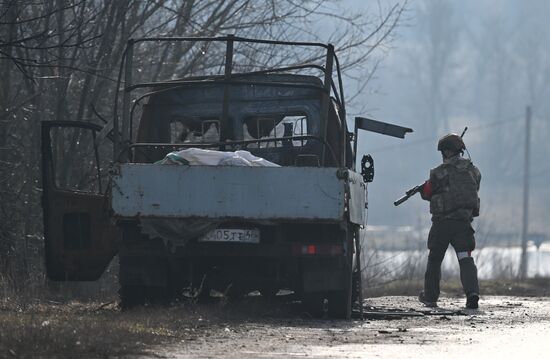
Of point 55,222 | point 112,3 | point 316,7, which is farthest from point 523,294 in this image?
point 55,222

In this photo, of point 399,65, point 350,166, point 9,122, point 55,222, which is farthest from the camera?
point 399,65

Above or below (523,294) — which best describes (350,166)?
above

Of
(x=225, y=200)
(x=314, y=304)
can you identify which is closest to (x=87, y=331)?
(x=225, y=200)

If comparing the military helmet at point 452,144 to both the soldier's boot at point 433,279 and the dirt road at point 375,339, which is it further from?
the dirt road at point 375,339

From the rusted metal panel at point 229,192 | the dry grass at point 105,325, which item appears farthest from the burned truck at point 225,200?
the dry grass at point 105,325

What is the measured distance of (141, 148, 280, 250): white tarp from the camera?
12.1m

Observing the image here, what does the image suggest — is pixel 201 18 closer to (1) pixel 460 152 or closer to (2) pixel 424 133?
(1) pixel 460 152

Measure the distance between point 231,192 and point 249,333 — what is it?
158 centimetres

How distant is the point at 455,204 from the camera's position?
603 inches

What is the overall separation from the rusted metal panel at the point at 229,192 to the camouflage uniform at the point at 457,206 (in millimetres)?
3765

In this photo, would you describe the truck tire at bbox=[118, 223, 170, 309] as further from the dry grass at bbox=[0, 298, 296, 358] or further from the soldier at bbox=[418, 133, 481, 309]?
the soldier at bbox=[418, 133, 481, 309]

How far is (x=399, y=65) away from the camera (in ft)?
352

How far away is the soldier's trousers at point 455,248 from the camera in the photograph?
603 inches

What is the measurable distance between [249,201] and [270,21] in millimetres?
9475
